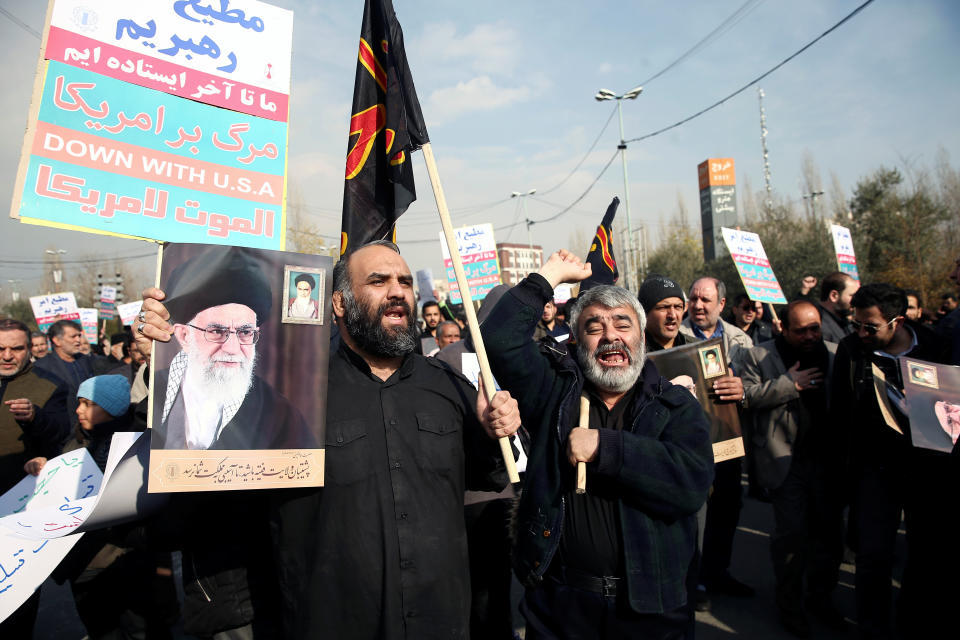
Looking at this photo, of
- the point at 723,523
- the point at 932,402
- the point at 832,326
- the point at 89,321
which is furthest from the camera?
the point at 89,321

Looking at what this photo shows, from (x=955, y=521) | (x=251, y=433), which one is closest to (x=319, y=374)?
(x=251, y=433)

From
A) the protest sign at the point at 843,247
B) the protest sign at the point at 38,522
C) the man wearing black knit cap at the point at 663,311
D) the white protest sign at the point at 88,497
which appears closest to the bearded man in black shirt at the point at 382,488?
the white protest sign at the point at 88,497

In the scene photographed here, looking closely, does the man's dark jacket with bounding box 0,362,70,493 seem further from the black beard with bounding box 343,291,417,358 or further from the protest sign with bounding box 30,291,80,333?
the protest sign with bounding box 30,291,80,333

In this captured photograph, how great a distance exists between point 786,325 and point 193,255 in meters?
3.90

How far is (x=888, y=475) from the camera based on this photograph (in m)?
3.64

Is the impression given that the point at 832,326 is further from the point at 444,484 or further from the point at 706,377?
the point at 444,484

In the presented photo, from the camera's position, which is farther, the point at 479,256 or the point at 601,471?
the point at 479,256

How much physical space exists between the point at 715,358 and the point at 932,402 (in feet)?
3.76

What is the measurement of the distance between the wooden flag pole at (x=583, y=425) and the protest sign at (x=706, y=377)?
1.09m

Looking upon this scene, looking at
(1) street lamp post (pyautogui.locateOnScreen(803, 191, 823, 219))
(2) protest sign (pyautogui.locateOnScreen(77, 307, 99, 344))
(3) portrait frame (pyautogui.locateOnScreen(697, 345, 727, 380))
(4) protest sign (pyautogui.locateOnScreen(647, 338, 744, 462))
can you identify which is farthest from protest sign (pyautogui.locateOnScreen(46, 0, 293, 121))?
(1) street lamp post (pyautogui.locateOnScreen(803, 191, 823, 219))

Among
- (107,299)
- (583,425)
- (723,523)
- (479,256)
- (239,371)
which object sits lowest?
(723,523)

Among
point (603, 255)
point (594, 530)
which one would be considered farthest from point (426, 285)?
point (594, 530)

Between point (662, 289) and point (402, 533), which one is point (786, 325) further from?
point (402, 533)

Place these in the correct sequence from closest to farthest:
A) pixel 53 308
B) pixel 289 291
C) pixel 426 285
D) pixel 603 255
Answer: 1. pixel 289 291
2. pixel 603 255
3. pixel 426 285
4. pixel 53 308
